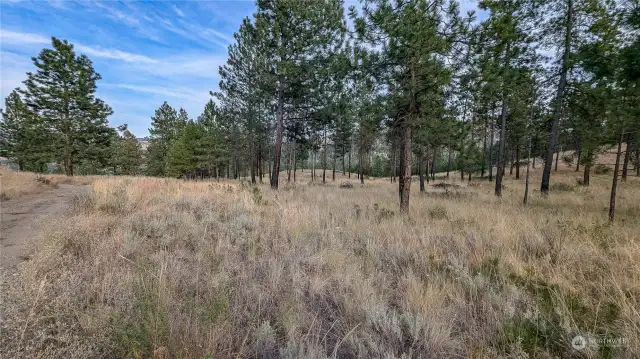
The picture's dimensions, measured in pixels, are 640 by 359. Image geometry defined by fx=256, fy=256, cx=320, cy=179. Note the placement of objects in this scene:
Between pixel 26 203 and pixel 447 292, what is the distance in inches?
427

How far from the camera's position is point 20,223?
16.8 ft

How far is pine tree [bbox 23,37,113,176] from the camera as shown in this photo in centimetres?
1991

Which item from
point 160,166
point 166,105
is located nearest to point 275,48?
point 166,105

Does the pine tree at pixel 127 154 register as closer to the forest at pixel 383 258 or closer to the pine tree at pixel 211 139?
the pine tree at pixel 211 139

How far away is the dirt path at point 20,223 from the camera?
135 inches

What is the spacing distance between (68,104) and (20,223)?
74.9 ft

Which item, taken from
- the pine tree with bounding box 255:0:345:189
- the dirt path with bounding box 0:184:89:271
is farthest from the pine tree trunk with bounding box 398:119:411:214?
the dirt path with bounding box 0:184:89:271

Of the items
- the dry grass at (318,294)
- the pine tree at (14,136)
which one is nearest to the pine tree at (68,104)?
the pine tree at (14,136)

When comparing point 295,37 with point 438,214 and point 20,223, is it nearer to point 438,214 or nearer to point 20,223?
point 438,214

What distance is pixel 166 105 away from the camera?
1524 inches

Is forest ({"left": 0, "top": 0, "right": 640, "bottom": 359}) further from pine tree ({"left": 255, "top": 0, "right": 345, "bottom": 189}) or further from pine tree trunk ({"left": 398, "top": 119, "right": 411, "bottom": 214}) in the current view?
pine tree ({"left": 255, "top": 0, "right": 345, "bottom": 189})

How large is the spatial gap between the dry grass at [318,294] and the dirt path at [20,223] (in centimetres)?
36

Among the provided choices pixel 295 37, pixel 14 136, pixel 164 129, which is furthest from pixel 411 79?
pixel 14 136

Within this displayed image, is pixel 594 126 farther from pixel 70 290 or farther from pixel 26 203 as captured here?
pixel 26 203
